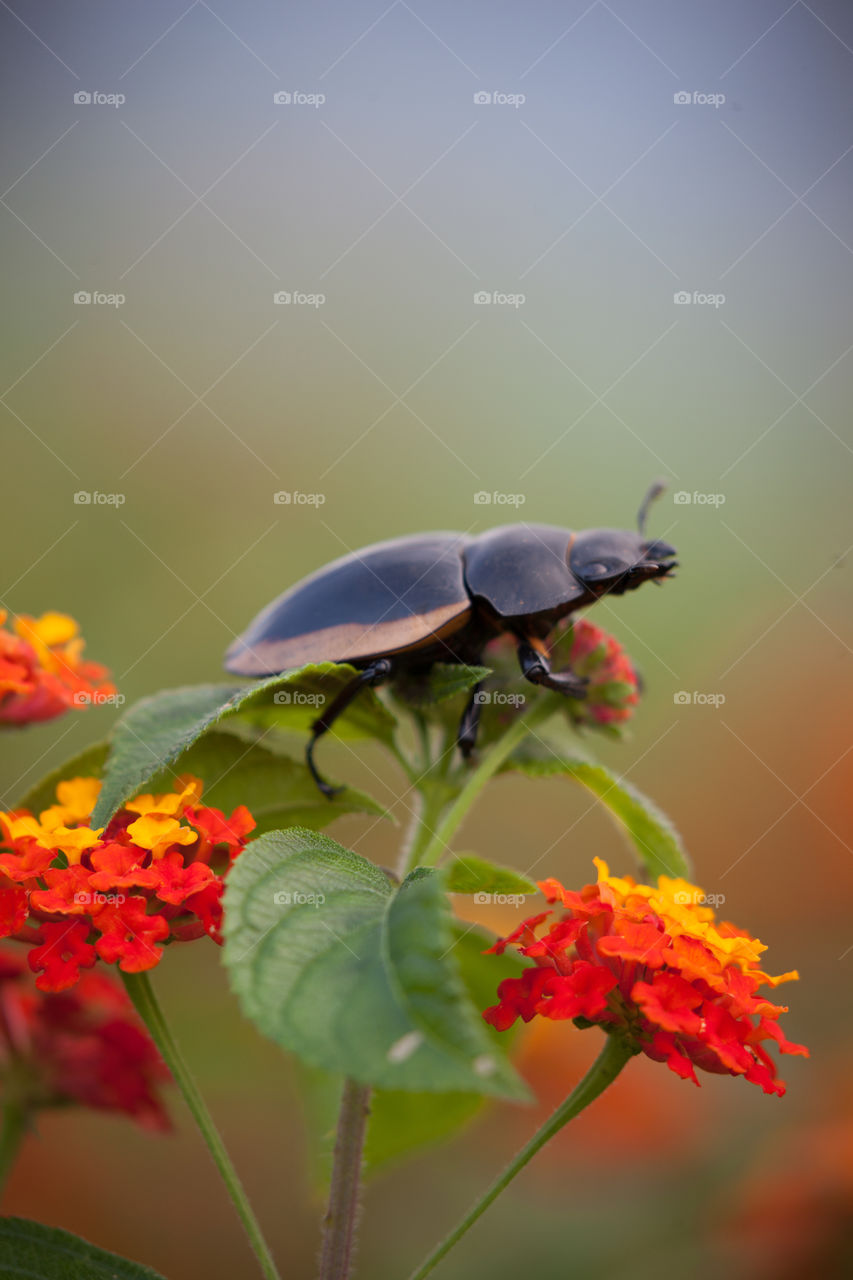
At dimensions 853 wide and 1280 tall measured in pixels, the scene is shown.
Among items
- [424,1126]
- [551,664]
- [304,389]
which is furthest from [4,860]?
[304,389]

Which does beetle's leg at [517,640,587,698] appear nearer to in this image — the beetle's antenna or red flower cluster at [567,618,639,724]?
red flower cluster at [567,618,639,724]

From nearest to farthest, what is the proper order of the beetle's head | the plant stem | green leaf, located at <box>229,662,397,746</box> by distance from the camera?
the plant stem, green leaf, located at <box>229,662,397,746</box>, the beetle's head

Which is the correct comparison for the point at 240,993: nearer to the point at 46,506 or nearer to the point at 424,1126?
→ the point at 424,1126

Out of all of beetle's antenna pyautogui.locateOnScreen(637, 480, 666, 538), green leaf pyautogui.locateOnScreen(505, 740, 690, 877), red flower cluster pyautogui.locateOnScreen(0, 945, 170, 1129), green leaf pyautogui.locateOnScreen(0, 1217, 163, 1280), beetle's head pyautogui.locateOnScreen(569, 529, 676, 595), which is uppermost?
beetle's antenna pyautogui.locateOnScreen(637, 480, 666, 538)

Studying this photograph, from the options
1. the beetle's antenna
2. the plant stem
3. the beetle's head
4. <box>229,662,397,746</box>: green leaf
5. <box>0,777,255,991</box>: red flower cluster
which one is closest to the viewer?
<box>0,777,255,991</box>: red flower cluster

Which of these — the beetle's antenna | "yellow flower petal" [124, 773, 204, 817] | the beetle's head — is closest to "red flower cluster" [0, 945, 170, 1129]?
"yellow flower petal" [124, 773, 204, 817]

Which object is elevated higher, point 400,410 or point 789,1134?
point 400,410

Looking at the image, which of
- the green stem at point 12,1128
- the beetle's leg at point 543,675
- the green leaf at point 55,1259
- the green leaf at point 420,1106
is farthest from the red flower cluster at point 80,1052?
the beetle's leg at point 543,675
